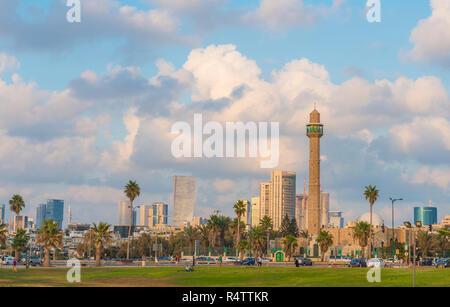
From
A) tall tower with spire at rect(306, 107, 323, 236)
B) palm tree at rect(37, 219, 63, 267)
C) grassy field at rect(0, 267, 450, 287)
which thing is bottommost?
grassy field at rect(0, 267, 450, 287)

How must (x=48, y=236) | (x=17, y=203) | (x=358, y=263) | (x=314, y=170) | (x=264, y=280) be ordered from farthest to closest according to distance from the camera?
(x=314, y=170), (x=17, y=203), (x=48, y=236), (x=358, y=263), (x=264, y=280)

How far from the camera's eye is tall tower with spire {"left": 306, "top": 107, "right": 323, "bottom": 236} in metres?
193

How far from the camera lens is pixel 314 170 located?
636ft

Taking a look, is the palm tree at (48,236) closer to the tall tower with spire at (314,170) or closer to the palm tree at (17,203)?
the palm tree at (17,203)

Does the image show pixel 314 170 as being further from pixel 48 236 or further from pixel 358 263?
pixel 48 236

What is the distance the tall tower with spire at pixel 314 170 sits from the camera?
193 meters

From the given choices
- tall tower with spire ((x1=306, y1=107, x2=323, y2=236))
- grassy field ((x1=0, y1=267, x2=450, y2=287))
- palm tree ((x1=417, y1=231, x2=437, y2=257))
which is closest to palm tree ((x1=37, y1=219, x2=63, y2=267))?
grassy field ((x1=0, y1=267, x2=450, y2=287))

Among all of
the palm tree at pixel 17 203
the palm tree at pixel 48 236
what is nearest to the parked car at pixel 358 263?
the palm tree at pixel 48 236

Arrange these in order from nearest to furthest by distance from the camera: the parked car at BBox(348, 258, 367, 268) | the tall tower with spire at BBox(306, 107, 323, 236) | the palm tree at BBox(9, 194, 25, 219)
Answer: the parked car at BBox(348, 258, 367, 268) < the palm tree at BBox(9, 194, 25, 219) < the tall tower with spire at BBox(306, 107, 323, 236)

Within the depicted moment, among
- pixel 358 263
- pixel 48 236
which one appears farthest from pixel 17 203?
pixel 358 263

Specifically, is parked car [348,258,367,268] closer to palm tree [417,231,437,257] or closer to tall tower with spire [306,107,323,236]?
palm tree [417,231,437,257]
